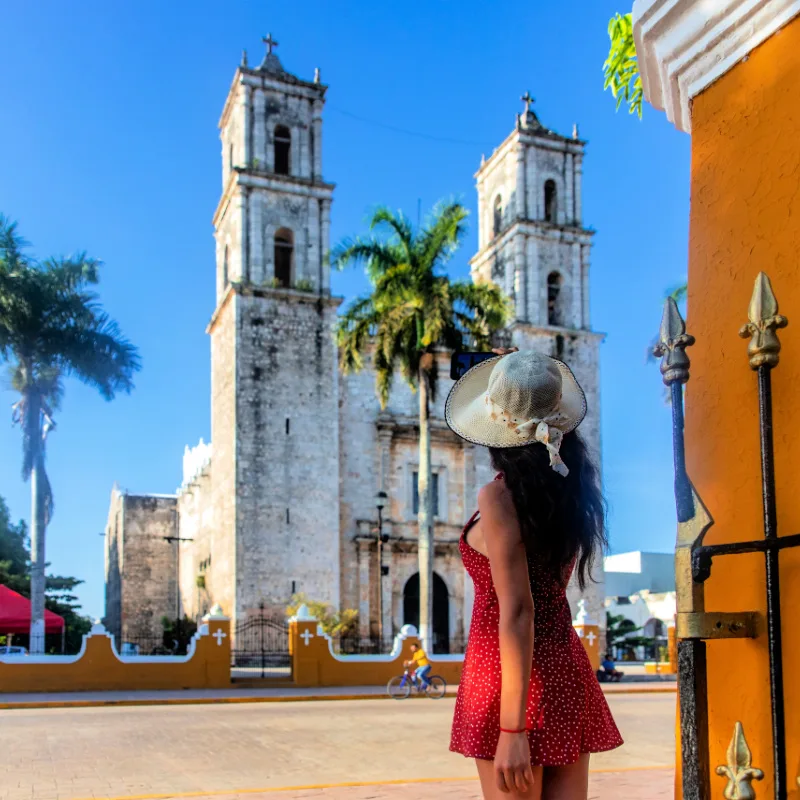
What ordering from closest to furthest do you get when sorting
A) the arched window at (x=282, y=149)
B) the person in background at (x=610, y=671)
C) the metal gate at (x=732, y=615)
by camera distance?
the metal gate at (x=732, y=615) → the person in background at (x=610, y=671) → the arched window at (x=282, y=149)

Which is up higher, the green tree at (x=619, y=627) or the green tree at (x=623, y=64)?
the green tree at (x=623, y=64)

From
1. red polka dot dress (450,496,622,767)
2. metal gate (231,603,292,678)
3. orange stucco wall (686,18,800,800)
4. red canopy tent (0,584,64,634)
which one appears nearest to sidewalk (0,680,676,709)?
red canopy tent (0,584,64,634)

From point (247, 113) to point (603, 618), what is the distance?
19.0 meters

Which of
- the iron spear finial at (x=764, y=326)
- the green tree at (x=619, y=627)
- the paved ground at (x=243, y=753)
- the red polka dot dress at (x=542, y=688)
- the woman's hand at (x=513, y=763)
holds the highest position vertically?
the iron spear finial at (x=764, y=326)

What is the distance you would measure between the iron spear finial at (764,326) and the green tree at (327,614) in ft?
86.1

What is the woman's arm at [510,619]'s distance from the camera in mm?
2301

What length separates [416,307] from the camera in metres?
25.1

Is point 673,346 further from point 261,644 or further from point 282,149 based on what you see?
point 282,149

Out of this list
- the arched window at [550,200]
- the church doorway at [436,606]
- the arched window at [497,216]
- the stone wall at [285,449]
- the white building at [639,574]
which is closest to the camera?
the stone wall at [285,449]

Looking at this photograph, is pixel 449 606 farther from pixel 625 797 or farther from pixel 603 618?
pixel 625 797

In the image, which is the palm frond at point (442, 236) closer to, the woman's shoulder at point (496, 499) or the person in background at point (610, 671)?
the person in background at point (610, 671)

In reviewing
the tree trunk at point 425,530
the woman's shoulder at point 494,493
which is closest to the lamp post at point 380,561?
the tree trunk at point 425,530

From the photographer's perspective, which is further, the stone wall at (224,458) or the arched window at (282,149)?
the arched window at (282,149)

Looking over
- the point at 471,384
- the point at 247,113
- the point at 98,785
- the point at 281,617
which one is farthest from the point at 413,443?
the point at 471,384
